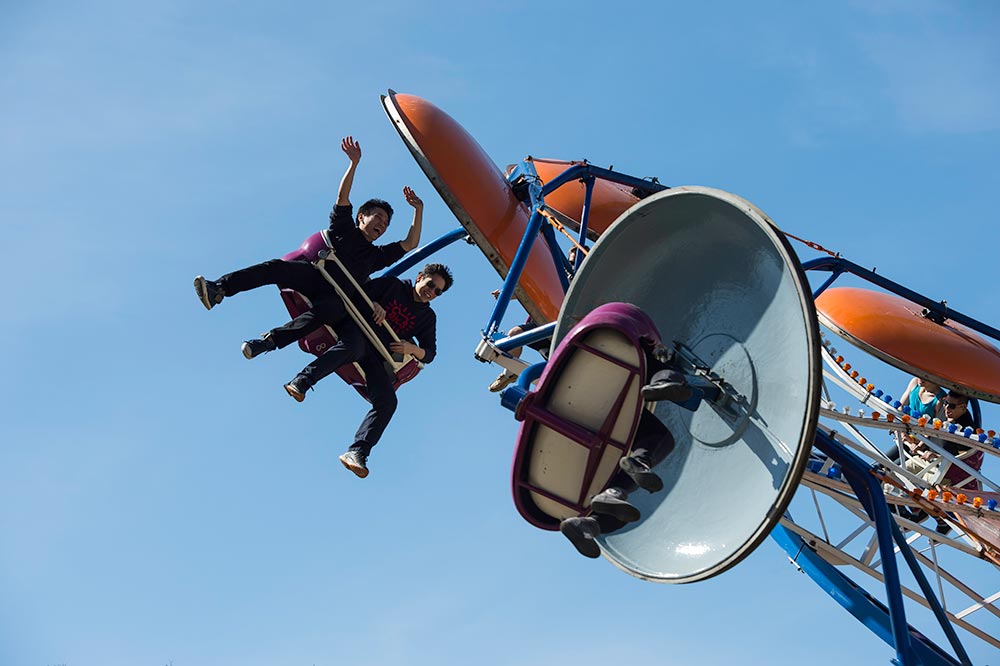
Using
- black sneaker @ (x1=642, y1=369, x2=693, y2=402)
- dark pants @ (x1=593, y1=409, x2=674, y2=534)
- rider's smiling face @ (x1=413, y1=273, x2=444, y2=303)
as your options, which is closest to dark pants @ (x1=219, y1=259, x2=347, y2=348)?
rider's smiling face @ (x1=413, y1=273, x2=444, y2=303)

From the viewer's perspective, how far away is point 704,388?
12.6m

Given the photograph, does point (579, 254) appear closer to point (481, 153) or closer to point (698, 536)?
point (481, 153)

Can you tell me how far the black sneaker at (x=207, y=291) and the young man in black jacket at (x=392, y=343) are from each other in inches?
52.5

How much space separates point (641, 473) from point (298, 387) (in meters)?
5.02

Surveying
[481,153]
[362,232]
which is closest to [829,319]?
[481,153]

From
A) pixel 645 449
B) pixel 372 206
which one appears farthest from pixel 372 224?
pixel 645 449

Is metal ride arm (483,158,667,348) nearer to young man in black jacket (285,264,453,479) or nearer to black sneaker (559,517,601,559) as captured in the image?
young man in black jacket (285,264,453,479)

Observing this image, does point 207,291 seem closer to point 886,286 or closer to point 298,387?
point 298,387

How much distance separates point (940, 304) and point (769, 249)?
7727mm

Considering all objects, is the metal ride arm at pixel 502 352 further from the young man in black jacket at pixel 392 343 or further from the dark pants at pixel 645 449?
the dark pants at pixel 645 449

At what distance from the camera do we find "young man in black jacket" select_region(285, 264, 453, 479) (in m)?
15.9

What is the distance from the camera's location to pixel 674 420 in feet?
44.2

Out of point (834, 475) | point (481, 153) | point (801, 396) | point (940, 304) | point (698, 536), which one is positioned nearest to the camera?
point (801, 396)

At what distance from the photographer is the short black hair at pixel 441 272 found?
16.5m
